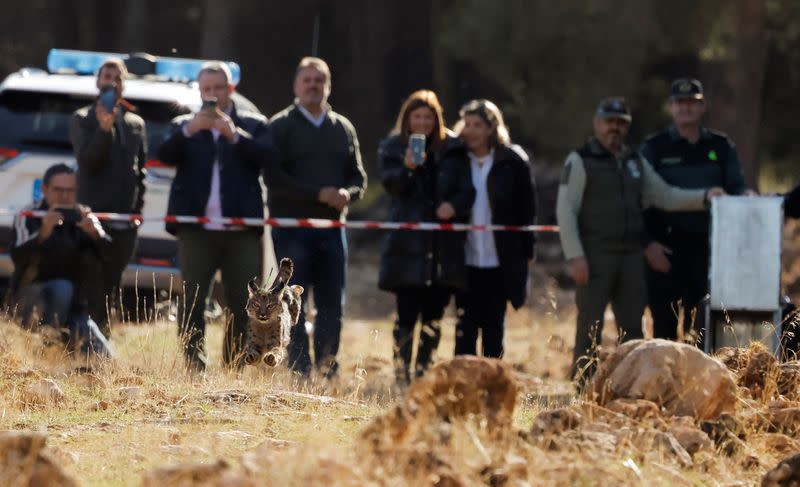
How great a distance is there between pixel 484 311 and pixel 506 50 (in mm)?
10307

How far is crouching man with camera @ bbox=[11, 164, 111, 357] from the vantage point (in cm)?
1018

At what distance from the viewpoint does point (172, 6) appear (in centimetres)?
2945

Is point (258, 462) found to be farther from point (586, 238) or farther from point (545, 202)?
point (545, 202)

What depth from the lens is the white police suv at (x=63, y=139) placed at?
12.1 metres

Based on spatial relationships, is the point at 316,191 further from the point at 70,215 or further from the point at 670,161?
the point at 670,161

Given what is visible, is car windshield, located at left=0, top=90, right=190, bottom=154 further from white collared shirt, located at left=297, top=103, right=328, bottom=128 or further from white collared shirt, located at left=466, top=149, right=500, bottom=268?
white collared shirt, located at left=466, top=149, right=500, bottom=268

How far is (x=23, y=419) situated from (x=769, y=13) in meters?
14.5

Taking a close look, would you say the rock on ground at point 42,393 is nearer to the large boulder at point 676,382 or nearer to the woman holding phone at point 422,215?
the large boulder at point 676,382

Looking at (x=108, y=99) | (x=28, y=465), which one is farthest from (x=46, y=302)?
(x=28, y=465)

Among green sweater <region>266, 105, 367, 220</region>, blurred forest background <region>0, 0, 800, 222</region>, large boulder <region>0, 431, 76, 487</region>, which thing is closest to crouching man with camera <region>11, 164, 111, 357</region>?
green sweater <region>266, 105, 367, 220</region>

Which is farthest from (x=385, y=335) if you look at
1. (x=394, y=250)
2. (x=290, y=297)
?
(x=290, y=297)

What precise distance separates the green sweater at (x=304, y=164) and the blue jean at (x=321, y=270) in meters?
0.19

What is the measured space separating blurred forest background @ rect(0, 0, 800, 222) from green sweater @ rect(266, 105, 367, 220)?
9693 millimetres

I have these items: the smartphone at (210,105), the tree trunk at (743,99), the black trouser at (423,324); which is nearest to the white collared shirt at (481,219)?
the black trouser at (423,324)
